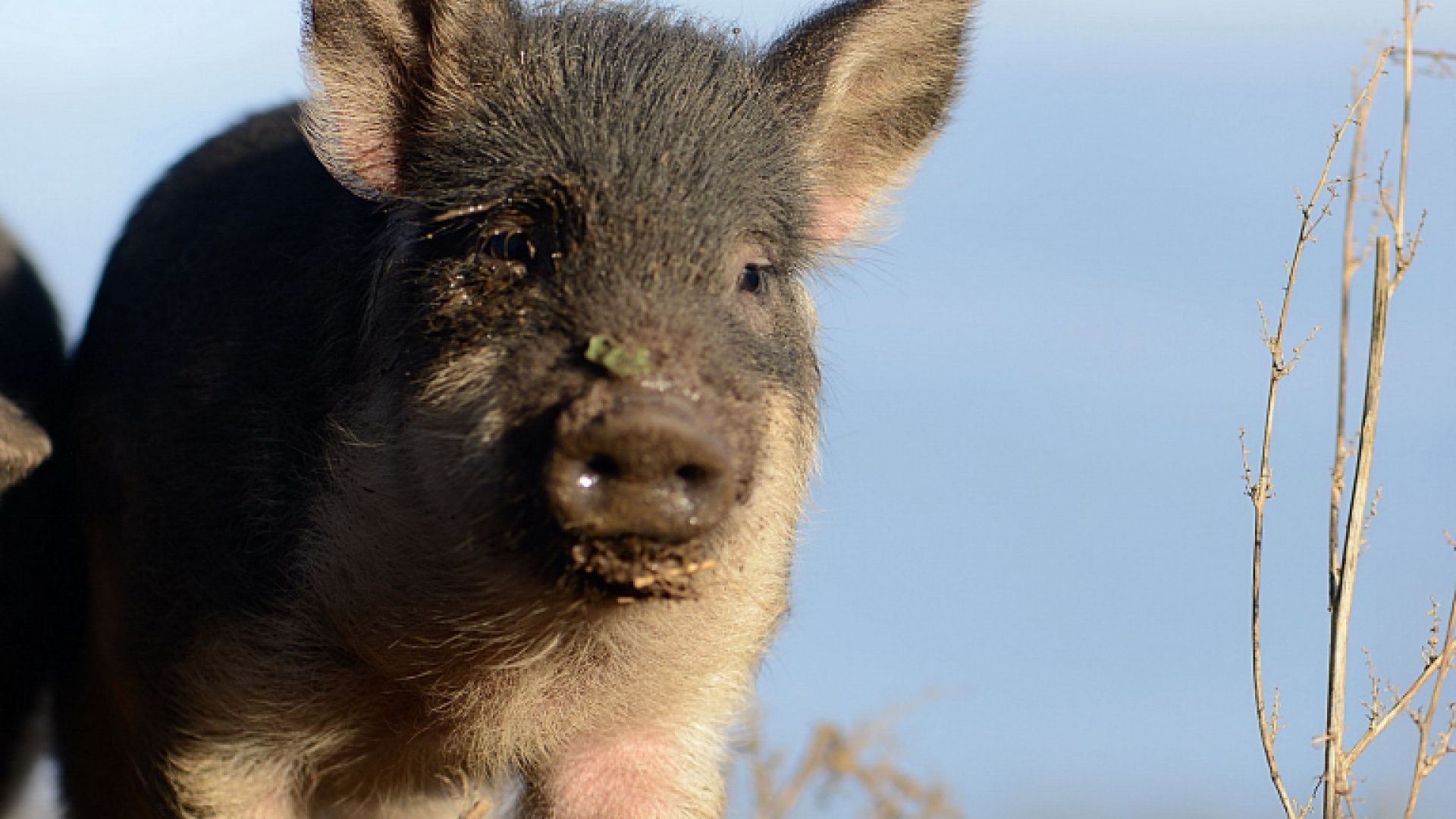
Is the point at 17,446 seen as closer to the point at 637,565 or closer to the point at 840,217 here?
the point at 637,565

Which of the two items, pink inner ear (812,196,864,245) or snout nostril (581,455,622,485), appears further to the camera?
pink inner ear (812,196,864,245)

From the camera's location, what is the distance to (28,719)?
5773 millimetres

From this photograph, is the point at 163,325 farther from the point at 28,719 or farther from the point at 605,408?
the point at 605,408

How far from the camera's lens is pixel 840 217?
16.3 ft

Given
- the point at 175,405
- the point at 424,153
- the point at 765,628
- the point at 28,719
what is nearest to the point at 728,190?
the point at 424,153

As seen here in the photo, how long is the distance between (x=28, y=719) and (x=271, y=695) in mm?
1744

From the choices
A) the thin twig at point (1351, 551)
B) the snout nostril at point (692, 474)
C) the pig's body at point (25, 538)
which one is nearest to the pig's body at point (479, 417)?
the snout nostril at point (692, 474)

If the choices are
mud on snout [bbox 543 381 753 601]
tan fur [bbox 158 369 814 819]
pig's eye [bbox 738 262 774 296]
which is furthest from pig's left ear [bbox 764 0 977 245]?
mud on snout [bbox 543 381 753 601]

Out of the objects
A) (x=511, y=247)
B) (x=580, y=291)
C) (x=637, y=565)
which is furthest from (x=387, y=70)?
(x=637, y=565)

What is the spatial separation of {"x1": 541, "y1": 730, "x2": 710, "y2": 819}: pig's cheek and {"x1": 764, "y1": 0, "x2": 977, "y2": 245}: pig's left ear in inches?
56.1

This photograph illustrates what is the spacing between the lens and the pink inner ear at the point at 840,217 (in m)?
4.94

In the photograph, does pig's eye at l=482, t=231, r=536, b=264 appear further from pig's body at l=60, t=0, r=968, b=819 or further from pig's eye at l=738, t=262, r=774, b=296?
pig's eye at l=738, t=262, r=774, b=296

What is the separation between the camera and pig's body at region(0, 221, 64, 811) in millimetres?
5316

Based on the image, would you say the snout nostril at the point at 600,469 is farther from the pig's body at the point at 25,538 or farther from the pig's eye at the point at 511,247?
the pig's body at the point at 25,538
